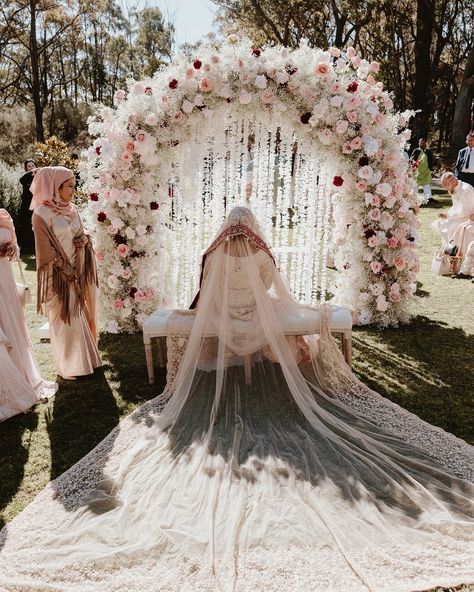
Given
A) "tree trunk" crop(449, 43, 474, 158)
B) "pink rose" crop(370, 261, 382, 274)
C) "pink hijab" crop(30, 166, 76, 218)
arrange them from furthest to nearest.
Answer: "tree trunk" crop(449, 43, 474, 158) → "pink rose" crop(370, 261, 382, 274) → "pink hijab" crop(30, 166, 76, 218)

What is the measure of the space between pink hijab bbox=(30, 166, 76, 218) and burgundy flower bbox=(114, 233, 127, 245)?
148 cm

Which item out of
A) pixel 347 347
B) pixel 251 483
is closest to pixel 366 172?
pixel 347 347

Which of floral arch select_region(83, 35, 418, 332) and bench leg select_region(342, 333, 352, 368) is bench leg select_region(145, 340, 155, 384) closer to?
floral arch select_region(83, 35, 418, 332)

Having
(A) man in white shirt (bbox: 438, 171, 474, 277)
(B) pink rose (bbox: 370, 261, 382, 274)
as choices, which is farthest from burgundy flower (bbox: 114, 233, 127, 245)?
(A) man in white shirt (bbox: 438, 171, 474, 277)

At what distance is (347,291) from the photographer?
708 centimetres

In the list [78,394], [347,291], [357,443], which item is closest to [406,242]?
[347,291]

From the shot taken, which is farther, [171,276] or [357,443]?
[171,276]

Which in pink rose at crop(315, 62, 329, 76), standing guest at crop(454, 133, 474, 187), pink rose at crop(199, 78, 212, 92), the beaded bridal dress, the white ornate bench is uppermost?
pink rose at crop(315, 62, 329, 76)

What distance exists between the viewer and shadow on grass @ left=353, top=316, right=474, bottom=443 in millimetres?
4656

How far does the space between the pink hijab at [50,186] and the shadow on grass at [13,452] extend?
1.99 metres

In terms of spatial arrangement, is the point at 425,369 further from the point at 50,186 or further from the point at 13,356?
the point at 50,186

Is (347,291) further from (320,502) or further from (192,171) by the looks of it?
(320,502)

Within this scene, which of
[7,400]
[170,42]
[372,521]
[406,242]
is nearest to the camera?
[372,521]

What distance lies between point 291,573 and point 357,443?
52.9 inches
